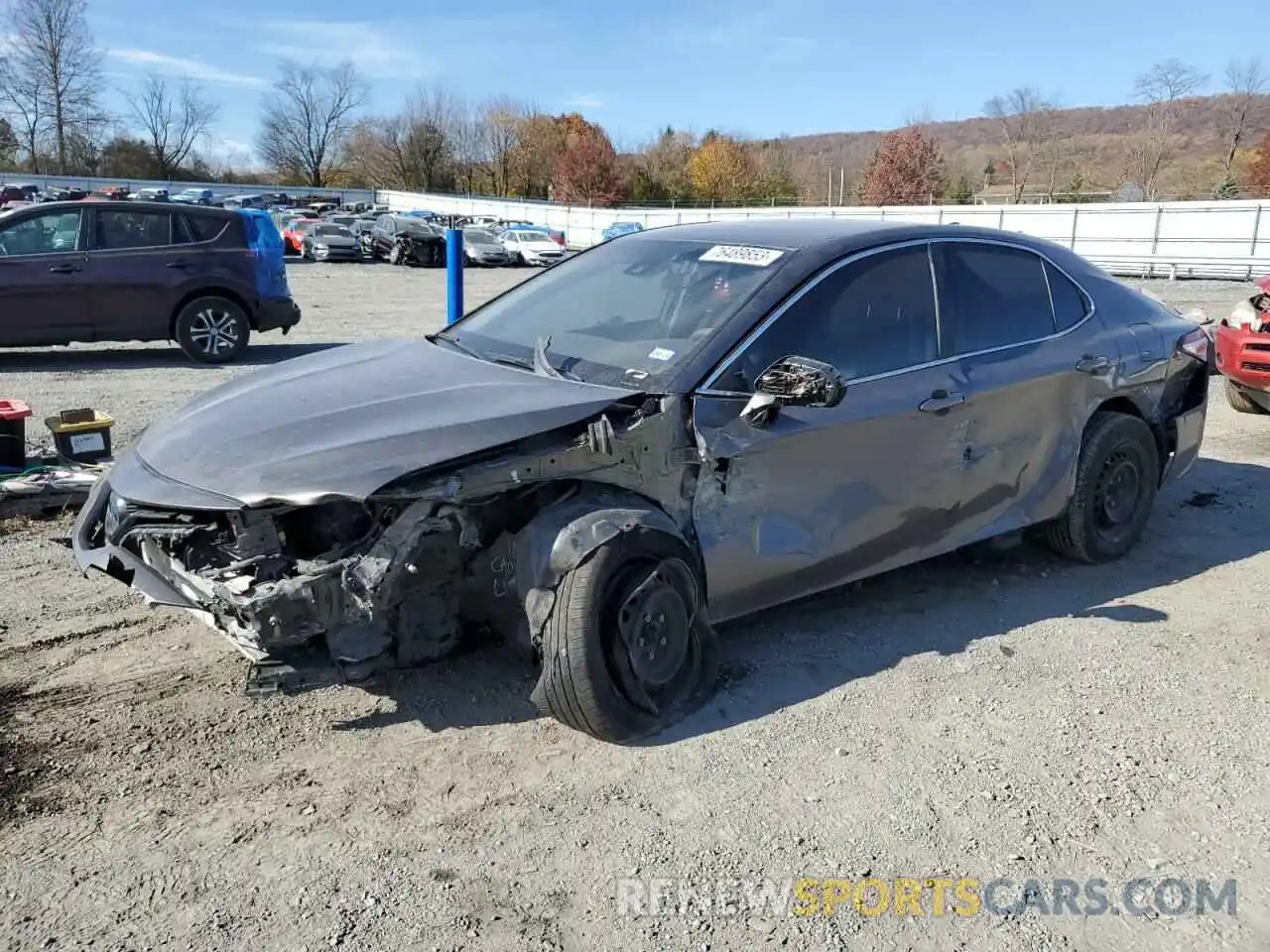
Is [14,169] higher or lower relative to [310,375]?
higher

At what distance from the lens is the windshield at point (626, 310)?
149 inches

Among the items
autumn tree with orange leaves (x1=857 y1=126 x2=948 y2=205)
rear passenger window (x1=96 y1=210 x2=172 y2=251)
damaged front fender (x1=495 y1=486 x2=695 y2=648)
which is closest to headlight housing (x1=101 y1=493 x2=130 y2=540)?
damaged front fender (x1=495 y1=486 x2=695 y2=648)

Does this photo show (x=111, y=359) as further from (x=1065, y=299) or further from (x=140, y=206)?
(x=1065, y=299)

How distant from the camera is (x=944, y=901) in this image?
2.73m

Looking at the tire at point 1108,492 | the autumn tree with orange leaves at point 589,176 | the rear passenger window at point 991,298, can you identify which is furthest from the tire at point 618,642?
the autumn tree with orange leaves at point 589,176

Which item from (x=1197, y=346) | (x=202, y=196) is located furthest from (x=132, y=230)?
(x=202, y=196)

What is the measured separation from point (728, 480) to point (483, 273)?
29100 millimetres

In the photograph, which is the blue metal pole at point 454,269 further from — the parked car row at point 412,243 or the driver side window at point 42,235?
the parked car row at point 412,243

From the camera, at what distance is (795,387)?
11.4ft

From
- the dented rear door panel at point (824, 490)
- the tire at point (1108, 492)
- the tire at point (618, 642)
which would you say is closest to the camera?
the tire at point (618, 642)

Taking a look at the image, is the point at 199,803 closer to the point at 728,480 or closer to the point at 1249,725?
the point at 728,480

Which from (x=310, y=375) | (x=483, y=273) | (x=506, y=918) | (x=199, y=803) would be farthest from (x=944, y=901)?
(x=483, y=273)

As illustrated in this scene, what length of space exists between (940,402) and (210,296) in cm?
940

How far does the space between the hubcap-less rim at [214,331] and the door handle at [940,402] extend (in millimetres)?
9332
